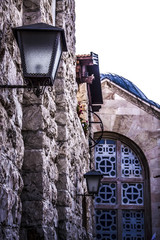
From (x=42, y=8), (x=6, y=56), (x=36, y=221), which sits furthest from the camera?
(x=42, y=8)

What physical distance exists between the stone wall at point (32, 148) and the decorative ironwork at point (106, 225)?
25.5 ft

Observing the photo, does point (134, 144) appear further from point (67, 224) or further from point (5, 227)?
point (5, 227)

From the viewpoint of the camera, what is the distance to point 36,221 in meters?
3.51

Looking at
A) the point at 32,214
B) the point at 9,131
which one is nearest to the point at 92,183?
the point at 32,214

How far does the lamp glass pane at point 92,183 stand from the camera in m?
6.98

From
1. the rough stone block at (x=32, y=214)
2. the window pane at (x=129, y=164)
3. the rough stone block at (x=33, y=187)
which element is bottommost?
the rough stone block at (x=32, y=214)

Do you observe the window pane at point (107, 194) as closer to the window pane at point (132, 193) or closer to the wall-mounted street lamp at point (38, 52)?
the window pane at point (132, 193)

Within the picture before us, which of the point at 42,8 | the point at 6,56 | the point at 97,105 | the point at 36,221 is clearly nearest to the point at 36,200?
the point at 36,221

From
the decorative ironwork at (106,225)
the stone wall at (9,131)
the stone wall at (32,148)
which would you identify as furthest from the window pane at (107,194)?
the stone wall at (9,131)

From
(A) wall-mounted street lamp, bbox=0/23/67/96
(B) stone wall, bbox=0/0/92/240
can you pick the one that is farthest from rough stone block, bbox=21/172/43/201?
(A) wall-mounted street lamp, bbox=0/23/67/96

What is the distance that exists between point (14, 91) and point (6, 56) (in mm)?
303

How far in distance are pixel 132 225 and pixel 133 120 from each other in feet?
10.8

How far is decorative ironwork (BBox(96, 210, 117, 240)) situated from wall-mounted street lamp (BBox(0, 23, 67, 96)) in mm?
10431

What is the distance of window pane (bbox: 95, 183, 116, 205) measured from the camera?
12852 millimetres
